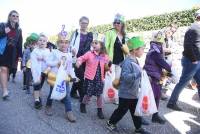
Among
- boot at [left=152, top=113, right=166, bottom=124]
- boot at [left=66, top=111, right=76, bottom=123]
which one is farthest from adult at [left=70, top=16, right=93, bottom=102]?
boot at [left=152, top=113, right=166, bottom=124]

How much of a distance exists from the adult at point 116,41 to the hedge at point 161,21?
39.4 ft

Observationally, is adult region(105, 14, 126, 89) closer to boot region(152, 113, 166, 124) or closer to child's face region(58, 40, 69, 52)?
child's face region(58, 40, 69, 52)

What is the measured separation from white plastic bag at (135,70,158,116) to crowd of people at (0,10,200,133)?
102mm

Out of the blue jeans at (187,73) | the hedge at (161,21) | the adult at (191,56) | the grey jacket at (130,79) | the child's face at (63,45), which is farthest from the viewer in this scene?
the hedge at (161,21)

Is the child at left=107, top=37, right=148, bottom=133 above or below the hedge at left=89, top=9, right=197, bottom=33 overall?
below

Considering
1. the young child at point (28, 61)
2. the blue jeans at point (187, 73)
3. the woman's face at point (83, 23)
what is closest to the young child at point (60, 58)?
the woman's face at point (83, 23)

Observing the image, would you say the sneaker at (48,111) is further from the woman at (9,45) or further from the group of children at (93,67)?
the woman at (9,45)

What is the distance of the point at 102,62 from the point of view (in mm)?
7129

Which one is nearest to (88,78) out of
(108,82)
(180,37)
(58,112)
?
(108,82)

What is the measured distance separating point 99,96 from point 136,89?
117 centimetres

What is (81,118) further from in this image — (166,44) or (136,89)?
(166,44)

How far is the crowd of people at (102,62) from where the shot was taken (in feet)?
20.0

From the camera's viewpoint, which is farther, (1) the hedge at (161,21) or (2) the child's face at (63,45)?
(1) the hedge at (161,21)

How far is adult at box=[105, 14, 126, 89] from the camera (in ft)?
24.1
